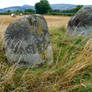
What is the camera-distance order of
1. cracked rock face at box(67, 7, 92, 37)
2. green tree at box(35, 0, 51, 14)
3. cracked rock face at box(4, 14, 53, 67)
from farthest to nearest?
green tree at box(35, 0, 51, 14) → cracked rock face at box(67, 7, 92, 37) → cracked rock face at box(4, 14, 53, 67)

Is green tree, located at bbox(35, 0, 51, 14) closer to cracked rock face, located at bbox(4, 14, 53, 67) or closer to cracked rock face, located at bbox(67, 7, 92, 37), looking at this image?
cracked rock face, located at bbox(67, 7, 92, 37)

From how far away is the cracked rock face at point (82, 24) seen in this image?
5.57 m

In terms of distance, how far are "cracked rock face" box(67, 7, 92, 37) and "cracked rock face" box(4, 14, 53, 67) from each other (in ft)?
7.63

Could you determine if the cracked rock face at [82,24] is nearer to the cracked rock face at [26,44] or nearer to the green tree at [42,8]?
the cracked rock face at [26,44]

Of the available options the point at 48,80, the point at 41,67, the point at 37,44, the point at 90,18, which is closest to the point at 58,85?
the point at 48,80

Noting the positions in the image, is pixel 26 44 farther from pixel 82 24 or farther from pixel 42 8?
pixel 42 8

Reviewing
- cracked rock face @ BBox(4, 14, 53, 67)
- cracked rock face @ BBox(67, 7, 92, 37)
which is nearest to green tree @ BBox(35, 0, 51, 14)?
→ cracked rock face @ BBox(67, 7, 92, 37)

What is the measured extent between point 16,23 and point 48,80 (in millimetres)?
1492

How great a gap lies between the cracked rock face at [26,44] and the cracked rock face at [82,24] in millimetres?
2326

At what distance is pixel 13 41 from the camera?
3.16 meters

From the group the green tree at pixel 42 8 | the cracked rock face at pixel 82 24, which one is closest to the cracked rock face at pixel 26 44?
the cracked rock face at pixel 82 24

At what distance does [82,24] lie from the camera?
225 inches

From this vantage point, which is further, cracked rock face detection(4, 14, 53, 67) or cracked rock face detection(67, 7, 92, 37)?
cracked rock face detection(67, 7, 92, 37)

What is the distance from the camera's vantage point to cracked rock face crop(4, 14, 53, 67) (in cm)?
315
